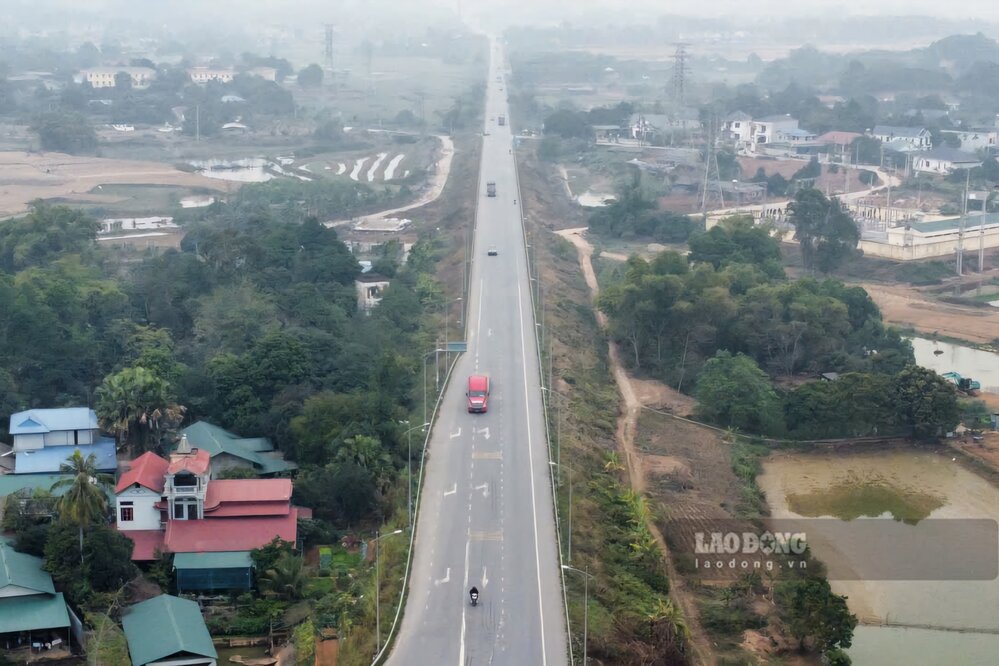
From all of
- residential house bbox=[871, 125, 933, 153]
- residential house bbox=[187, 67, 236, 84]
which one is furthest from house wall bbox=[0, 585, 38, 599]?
residential house bbox=[187, 67, 236, 84]

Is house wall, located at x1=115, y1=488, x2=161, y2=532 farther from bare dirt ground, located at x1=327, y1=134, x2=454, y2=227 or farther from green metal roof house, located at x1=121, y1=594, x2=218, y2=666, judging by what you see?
bare dirt ground, located at x1=327, y1=134, x2=454, y2=227

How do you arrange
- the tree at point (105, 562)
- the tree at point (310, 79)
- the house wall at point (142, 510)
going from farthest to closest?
the tree at point (310, 79) < the house wall at point (142, 510) < the tree at point (105, 562)

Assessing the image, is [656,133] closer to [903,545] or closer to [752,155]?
[752,155]

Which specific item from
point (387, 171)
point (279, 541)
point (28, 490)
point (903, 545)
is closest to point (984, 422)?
point (903, 545)

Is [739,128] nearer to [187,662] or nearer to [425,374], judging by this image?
[425,374]

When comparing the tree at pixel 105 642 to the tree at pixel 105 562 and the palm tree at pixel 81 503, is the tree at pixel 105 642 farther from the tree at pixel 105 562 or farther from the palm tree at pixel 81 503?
the palm tree at pixel 81 503

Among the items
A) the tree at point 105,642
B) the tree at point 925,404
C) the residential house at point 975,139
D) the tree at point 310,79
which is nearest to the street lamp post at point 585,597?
the tree at point 105,642

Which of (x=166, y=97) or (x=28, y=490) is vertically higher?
(x=166, y=97)
